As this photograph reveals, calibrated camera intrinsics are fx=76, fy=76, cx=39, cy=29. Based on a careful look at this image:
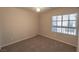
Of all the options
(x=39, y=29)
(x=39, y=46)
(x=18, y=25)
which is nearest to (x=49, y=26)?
(x=39, y=29)

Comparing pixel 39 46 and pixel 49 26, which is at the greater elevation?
pixel 49 26

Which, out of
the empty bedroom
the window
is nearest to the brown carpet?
the empty bedroom

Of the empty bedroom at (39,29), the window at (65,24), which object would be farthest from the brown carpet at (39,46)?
the window at (65,24)

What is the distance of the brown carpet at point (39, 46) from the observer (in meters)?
1.20

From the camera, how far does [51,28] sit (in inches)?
51.2

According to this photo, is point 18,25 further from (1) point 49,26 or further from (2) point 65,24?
(2) point 65,24

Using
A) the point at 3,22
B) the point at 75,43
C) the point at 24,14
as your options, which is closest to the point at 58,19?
the point at 75,43

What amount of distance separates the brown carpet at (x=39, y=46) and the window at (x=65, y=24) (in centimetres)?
21

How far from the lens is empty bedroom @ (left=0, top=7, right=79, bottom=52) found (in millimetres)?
1157

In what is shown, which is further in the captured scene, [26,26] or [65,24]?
[26,26]

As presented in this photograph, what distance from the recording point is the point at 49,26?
4.32 feet

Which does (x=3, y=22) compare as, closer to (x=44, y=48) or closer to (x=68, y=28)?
(x=44, y=48)

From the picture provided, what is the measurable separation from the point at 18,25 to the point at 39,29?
359 millimetres

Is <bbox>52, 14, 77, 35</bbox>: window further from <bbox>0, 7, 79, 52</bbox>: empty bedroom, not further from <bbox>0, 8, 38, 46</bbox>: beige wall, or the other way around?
<bbox>0, 8, 38, 46</bbox>: beige wall
